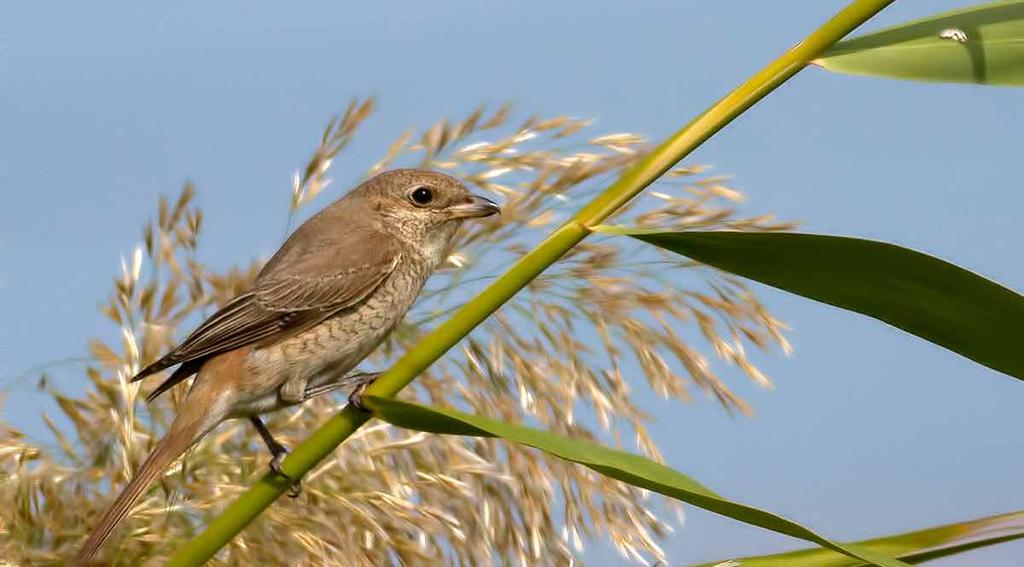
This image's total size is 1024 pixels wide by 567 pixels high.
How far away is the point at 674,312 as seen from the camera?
8.21 feet

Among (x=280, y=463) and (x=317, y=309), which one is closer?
(x=280, y=463)

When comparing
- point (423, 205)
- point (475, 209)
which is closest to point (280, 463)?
point (475, 209)

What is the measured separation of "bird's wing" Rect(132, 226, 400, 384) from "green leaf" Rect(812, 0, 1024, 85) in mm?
1317

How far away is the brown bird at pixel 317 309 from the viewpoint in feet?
7.72

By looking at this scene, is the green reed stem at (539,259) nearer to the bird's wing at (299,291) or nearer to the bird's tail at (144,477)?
the bird's tail at (144,477)

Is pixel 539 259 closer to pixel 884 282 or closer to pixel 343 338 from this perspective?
pixel 884 282

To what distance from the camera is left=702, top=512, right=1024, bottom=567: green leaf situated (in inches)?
70.1

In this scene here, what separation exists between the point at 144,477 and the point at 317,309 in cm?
64

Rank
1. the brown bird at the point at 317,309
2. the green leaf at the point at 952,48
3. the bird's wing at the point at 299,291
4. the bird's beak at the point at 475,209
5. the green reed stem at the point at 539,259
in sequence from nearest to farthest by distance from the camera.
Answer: the green reed stem at the point at 539,259 < the green leaf at the point at 952,48 < the brown bird at the point at 317,309 < the bird's wing at the point at 299,291 < the bird's beak at the point at 475,209

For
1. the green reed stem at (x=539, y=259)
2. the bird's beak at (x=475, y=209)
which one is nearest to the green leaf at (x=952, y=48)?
the green reed stem at (x=539, y=259)

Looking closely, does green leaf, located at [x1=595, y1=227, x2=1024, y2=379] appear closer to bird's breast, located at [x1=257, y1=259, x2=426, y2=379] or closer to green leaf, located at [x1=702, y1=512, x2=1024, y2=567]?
green leaf, located at [x1=702, y1=512, x2=1024, y2=567]

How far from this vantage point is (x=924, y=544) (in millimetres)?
1822

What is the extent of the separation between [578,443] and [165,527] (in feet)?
3.21

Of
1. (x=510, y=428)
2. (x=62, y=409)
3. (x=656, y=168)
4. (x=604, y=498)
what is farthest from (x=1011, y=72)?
(x=62, y=409)
